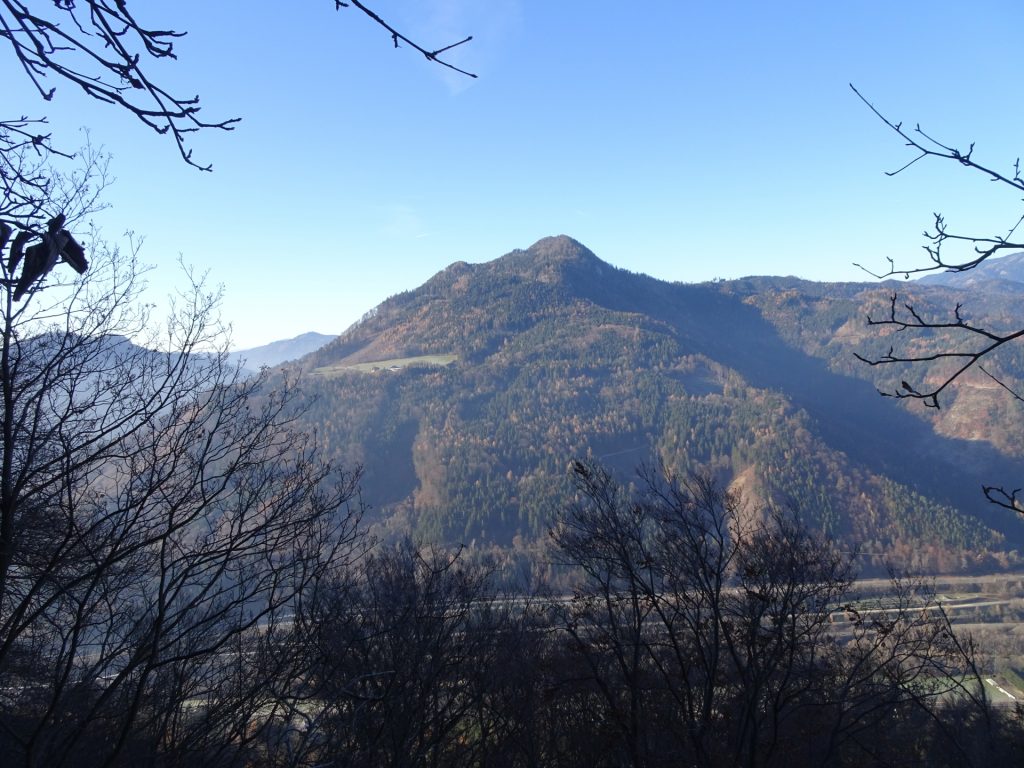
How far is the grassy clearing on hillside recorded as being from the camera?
116 meters

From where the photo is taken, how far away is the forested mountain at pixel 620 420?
7369 cm

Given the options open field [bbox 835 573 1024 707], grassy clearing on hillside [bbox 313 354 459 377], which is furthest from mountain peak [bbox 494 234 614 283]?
open field [bbox 835 573 1024 707]

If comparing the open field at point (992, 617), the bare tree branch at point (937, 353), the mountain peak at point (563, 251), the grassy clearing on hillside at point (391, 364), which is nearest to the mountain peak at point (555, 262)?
the mountain peak at point (563, 251)

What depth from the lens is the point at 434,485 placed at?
80.7 m

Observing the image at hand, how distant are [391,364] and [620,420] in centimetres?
4621

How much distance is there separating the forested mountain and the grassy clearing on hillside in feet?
2.60

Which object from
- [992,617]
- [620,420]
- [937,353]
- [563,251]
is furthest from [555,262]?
[937,353]

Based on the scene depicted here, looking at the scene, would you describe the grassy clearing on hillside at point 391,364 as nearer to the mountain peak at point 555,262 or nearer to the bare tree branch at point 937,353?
the mountain peak at point 555,262

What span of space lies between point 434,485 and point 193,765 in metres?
78.0

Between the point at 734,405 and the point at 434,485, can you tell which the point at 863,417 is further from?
the point at 434,485

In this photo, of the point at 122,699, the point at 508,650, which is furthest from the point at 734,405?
the point at 122,699

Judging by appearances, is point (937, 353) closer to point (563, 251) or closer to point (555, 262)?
point (555, 262)

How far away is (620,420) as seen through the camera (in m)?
99.3

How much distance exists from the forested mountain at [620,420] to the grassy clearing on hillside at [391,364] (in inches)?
31.2
